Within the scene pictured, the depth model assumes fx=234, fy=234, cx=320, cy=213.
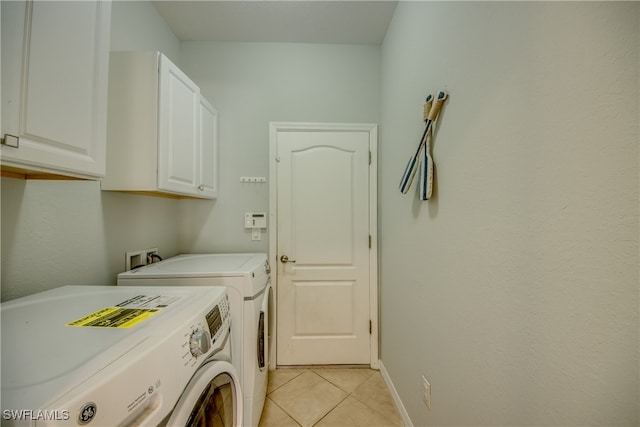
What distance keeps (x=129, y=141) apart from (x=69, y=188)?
35 cm

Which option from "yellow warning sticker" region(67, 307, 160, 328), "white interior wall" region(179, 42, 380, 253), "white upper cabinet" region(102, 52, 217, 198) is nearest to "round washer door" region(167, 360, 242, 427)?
"yellow warning sticker" region(67, 307, 160, 328)

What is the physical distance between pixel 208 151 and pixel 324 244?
3.95 ft

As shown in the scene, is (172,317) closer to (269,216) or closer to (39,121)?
(39,121)

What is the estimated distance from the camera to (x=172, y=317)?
27.3 inches

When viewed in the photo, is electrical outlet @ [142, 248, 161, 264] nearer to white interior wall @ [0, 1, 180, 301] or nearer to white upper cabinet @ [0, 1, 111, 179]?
white interior wall @ [0, 1, 180, 301]

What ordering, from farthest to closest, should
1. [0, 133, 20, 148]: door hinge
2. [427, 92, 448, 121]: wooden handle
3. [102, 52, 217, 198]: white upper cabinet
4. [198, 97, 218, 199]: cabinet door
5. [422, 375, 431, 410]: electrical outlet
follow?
[198, 97, 218, 199]: cabinet door, [102, 52, 217, 198]: white upper cabinet, [422, 375, 431, 410]: electrical outlet, [427, 92, 448, 121]: wooden handle, [0, 133, 20, 148]: door hinge

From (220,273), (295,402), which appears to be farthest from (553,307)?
(295,402)

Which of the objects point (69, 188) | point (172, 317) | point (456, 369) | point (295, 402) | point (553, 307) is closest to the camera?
point (553, 307)

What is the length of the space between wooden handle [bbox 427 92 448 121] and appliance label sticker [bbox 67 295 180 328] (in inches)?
51.8

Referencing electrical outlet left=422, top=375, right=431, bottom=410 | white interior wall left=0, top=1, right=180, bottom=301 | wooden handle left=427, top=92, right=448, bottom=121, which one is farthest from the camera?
electrical outlet left=422, top=375, right=431, bottom=410

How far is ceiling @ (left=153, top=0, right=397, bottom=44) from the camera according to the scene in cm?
A: 170

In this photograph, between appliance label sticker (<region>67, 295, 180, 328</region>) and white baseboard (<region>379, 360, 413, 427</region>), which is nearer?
appliance label sticker (<region>67, 295, 180, 328</region>)

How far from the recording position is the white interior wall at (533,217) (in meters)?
0.46

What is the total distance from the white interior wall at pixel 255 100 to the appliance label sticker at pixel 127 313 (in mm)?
1192
